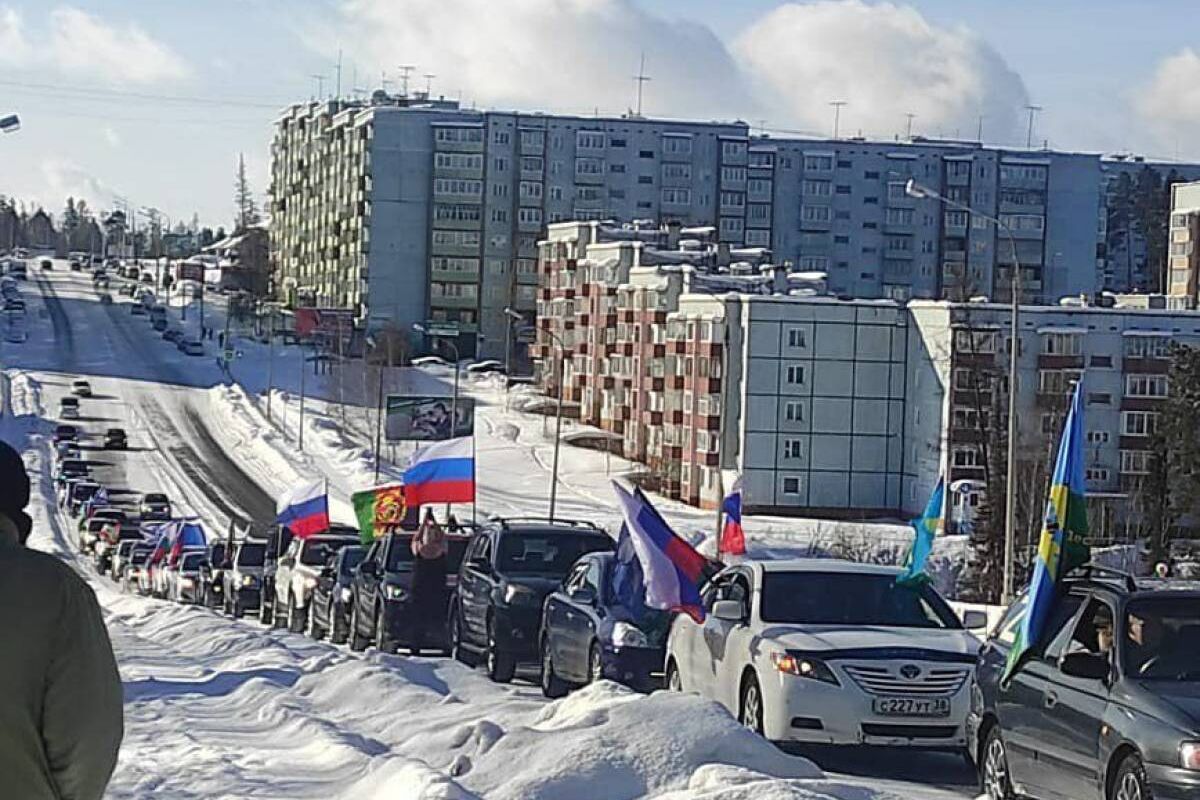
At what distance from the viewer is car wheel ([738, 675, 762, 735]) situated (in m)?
15.2

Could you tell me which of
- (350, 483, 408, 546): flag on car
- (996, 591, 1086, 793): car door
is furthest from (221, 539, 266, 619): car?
(996, 591, 1086, 793): car door

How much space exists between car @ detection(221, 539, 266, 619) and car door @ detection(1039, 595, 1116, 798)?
1223 inches

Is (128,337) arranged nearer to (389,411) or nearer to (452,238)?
(452,238)

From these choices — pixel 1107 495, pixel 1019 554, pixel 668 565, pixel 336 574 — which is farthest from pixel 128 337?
pixel 668 565

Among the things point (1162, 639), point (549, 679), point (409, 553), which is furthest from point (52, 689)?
point (409, 553)

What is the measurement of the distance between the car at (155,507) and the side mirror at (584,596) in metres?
56.3

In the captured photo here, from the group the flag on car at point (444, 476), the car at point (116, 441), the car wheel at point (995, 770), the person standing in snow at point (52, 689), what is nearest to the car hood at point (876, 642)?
the car wheel at point (995, 770)

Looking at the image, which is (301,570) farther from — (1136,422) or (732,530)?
(1136,422)

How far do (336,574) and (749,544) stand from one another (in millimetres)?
44061

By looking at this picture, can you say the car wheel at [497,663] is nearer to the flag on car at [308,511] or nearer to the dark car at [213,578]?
the flag on car at [308,511]

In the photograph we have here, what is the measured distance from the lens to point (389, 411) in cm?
9475

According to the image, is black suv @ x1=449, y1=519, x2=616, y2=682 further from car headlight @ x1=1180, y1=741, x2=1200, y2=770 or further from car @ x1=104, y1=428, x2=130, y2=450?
car @ x1=104, y1=428, x2=130, y2=450

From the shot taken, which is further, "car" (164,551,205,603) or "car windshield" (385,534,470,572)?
"car" (164,551,205,603)

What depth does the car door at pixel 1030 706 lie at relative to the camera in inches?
464
